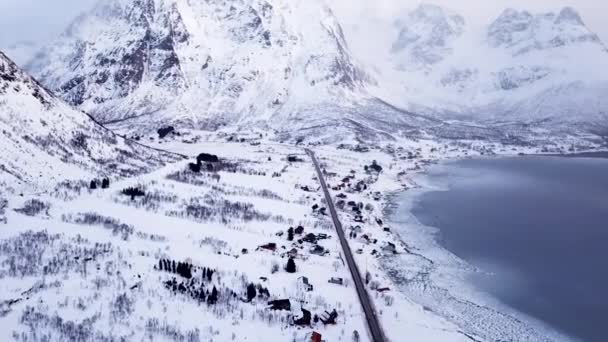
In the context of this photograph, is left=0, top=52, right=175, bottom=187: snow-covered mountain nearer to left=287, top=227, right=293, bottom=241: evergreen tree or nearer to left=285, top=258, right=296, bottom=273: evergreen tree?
left=287, top=227, right=293, bottom=241: evergreen tree

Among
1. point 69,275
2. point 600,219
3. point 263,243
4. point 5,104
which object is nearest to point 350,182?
point 600,219

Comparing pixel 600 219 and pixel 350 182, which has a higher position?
pixel 350 182

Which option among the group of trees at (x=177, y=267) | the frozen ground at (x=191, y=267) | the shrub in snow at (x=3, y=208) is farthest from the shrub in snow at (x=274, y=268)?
the shrub in snow at (x=3, y=208)

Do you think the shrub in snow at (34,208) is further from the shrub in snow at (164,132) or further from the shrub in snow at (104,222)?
the shrub in snow at (164,132)

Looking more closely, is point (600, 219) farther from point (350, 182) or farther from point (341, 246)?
point (341, 246)

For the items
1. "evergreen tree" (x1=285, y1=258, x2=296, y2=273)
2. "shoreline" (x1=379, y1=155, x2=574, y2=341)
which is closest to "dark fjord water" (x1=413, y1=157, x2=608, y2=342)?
"shoreline" (x1=379, y1=155, x2=574, y2=341)

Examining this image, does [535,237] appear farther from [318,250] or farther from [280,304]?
[280,304]

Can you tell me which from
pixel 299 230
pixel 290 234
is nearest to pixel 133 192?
pixel 290 234

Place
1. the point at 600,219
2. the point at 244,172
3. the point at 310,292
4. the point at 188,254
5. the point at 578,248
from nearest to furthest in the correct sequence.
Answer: the point at 310,292
the point at 188,254
the point at 578,248
the point at 600,219
the point at 244,172
